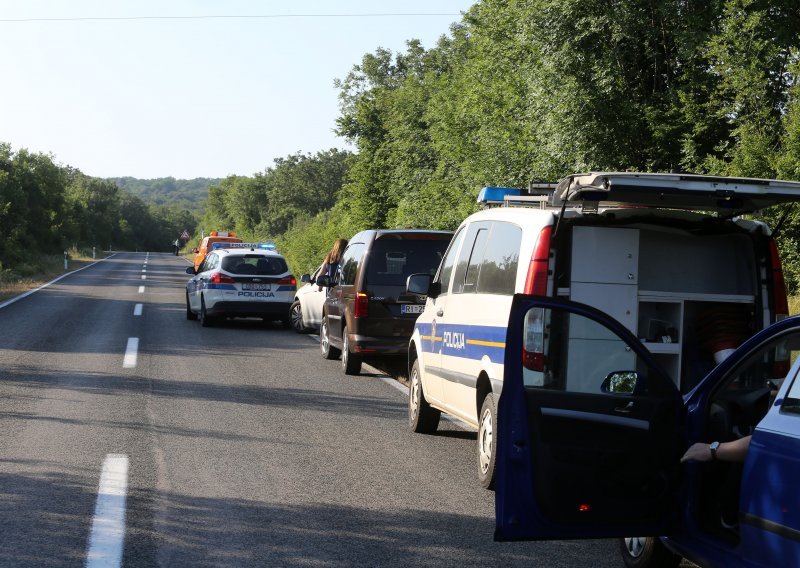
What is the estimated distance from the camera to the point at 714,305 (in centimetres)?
716

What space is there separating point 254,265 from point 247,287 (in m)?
0.50

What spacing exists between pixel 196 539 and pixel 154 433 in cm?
327

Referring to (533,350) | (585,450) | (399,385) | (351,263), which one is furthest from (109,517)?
(351,263)

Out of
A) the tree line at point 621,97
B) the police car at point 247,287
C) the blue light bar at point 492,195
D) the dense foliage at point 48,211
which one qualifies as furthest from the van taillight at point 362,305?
the dense foliage at point 48,211

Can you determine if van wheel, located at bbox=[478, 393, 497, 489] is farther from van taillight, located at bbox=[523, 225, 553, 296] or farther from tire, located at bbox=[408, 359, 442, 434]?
tire, located at bbox=[408, 359, 442, 434]

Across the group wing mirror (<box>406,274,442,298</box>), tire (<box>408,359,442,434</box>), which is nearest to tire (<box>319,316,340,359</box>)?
tire (<box>408,359,442,434</box>)

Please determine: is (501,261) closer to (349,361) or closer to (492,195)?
(492,195)

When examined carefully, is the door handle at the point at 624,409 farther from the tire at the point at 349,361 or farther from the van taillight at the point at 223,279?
the van taillight at the point at 223,279

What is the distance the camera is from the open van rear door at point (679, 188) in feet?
18.7

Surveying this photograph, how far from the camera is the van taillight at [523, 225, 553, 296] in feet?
21.2

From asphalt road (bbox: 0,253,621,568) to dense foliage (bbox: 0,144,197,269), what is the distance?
40.0 metres

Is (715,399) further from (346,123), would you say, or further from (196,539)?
(346,123)

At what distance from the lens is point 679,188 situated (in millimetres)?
5797

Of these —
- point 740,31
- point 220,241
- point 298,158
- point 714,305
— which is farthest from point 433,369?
point 298,158
